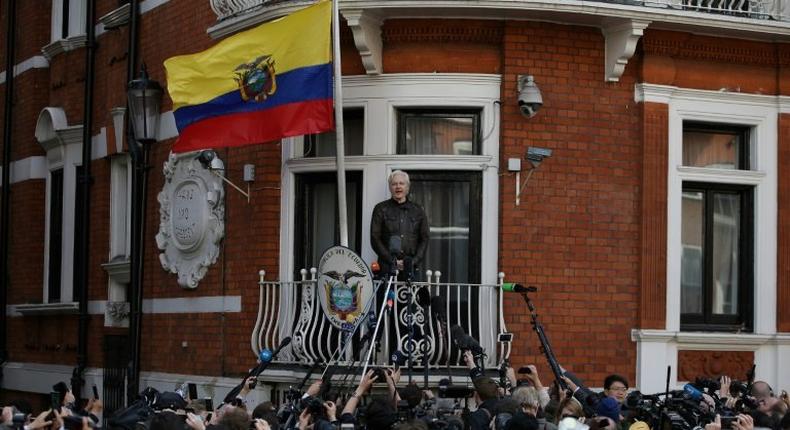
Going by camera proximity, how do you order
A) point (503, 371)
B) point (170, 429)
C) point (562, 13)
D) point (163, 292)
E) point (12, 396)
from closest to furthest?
1. point (170, 429)
2. point (503, 371)
3. point (562, 13)
4. point (163, 292)
5. point (12, 396)

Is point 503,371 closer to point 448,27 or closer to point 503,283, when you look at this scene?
point 503,283

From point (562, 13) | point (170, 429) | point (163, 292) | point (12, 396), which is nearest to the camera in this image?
point (170, 429)

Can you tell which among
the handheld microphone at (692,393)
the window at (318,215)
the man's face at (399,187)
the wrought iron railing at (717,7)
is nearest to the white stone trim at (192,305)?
the window at (318,215)

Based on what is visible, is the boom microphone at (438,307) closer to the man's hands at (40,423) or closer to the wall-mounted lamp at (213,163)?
the wall-mounted lamp at (213,163)

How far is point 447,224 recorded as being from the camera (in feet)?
52.5

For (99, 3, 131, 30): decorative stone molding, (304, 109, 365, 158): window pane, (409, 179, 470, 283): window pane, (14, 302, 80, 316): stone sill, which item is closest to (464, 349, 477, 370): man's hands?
(409, 179, 470, 283): window pane

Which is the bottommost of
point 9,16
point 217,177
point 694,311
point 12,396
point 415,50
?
point 12,396

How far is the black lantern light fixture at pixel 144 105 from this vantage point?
18422 millimetres

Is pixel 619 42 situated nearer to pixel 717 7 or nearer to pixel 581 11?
pixel 581 11

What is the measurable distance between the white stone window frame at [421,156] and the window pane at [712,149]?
227 cm

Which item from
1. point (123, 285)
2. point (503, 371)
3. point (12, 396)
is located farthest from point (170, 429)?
point (12, 396)

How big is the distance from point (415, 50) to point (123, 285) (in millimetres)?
6126

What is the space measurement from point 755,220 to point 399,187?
409 cm

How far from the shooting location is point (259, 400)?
1617 cm
